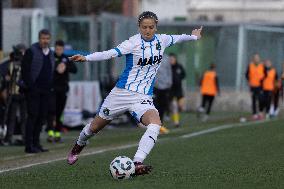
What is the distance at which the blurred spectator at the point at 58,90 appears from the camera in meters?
21.9

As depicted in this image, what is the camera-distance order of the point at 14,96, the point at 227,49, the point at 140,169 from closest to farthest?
the point at 140,169 < the point at 14,96 < the point at 227,49

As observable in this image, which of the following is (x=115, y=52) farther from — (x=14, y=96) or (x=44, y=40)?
(x=14, y=96)

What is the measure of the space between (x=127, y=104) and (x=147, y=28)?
3.17 ft

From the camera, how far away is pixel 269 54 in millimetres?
40094

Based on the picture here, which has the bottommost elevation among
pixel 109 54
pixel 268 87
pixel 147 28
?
pixel 268 87

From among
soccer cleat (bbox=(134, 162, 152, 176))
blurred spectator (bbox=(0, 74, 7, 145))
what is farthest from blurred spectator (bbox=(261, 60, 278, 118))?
soccer cleat (bbox=(134, 162, 152, 176))

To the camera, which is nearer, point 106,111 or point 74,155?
point 106,111

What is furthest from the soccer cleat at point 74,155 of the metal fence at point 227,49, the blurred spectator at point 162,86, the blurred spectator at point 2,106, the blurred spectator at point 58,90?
the metal fence at point 227,49

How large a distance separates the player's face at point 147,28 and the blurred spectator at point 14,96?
23.8 feet

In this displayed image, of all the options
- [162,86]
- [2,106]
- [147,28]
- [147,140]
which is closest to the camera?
[147,140]

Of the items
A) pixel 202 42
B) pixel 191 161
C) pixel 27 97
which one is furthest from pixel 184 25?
pixel 191 161

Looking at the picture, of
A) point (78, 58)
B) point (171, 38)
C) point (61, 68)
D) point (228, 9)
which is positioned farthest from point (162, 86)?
point (228, 9)

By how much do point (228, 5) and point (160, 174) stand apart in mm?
53885

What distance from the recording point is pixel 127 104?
44.3ft
